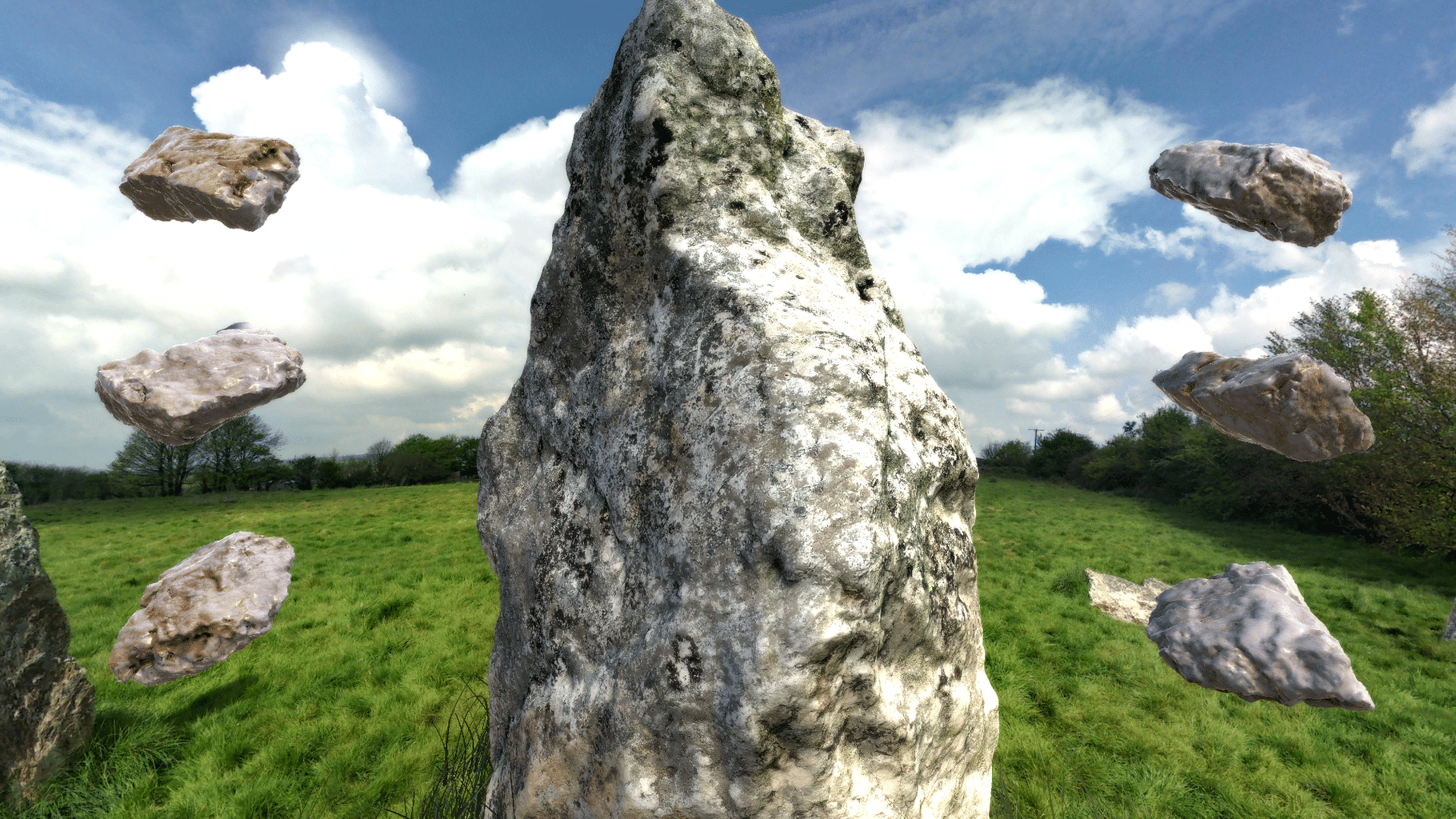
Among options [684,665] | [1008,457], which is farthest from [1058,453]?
[684,665]

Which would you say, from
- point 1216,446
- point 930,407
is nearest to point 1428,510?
point 1216,446

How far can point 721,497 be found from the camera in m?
2.08

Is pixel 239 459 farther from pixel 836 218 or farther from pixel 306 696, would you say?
pixel 836 218

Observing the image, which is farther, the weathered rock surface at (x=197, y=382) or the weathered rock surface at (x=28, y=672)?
the weathered rock surface at (x=197, y=382)

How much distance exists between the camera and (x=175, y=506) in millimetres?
18969

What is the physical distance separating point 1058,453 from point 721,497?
140 ft

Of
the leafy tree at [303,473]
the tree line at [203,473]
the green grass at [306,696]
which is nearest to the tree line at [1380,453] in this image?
the green grass at [306,696]

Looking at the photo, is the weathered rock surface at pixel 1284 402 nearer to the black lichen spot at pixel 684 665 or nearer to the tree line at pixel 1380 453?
the black lichen spot at pixel 684 665

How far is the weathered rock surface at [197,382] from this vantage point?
4633mm

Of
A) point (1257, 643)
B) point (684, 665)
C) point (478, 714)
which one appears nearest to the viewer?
point (684, 665)

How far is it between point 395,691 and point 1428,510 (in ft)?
59.3

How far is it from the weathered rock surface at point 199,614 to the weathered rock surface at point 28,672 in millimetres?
501

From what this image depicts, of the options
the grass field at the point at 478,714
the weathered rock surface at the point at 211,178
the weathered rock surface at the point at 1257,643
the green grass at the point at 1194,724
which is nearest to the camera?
the weathered rock surface at the point at 1257,643

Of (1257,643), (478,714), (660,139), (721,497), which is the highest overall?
(660,139)
